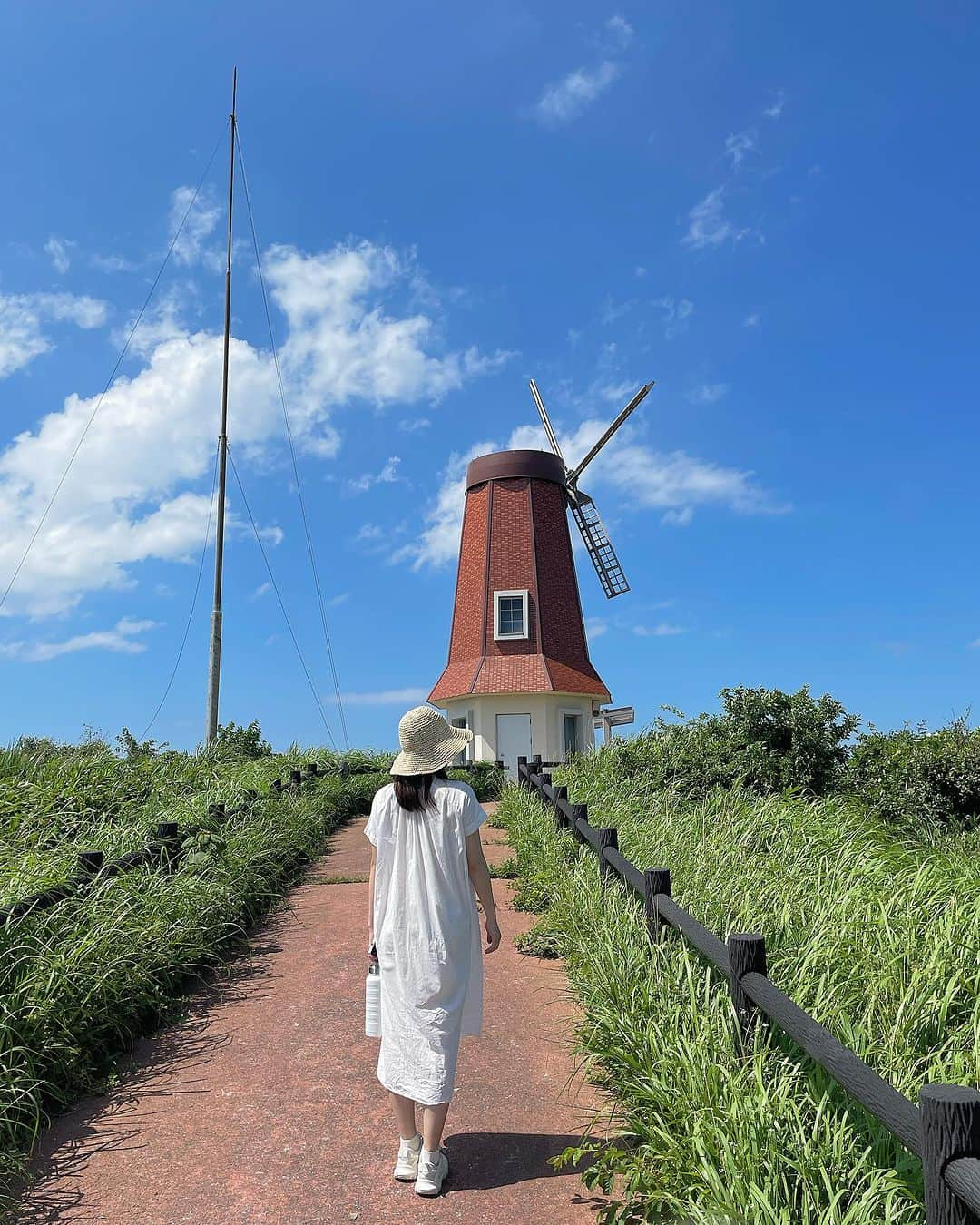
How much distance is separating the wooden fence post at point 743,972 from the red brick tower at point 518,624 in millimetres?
20631

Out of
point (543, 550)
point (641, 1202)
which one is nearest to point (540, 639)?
point (543, 550)

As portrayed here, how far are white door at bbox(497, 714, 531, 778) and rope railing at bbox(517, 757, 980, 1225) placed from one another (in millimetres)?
19766

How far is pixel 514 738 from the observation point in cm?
2508

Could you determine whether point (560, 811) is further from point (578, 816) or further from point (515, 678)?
point (515, 678)

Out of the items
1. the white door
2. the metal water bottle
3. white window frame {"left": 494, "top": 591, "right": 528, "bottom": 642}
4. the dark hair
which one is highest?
white window frame {"left": 494, "top": 591, "right": 528, "bottom": 642}

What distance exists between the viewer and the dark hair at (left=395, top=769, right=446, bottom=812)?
12.4ft

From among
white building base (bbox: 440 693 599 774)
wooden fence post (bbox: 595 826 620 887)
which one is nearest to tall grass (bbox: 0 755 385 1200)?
wooden fence post (bbox: 595 826 620 887)

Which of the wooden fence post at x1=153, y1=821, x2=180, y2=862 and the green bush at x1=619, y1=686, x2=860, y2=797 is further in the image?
the green bush at x1=619, y1=686, x2=860, y2=797

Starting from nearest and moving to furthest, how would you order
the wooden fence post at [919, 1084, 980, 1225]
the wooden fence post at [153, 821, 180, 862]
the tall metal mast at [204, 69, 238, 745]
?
the wooden fence post at [919, 1084, 980, 1225], the wooden fence post at [153, 821, 180, 862], the tall metal mast at [204, 69, 238, 745]

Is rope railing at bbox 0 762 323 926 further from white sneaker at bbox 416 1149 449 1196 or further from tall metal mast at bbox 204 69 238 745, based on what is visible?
tall metal mast at bbox 204 69 238 745

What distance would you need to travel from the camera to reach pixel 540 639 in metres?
25.5

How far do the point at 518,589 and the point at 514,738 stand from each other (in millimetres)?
4122

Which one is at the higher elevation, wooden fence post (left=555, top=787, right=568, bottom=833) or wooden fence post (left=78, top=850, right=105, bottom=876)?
wooden fence post (left=555, top=787, right=568, bottom=833)

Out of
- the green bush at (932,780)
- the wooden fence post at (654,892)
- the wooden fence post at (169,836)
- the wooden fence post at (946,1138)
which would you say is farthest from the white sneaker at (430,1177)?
the green bush at (932,780)
